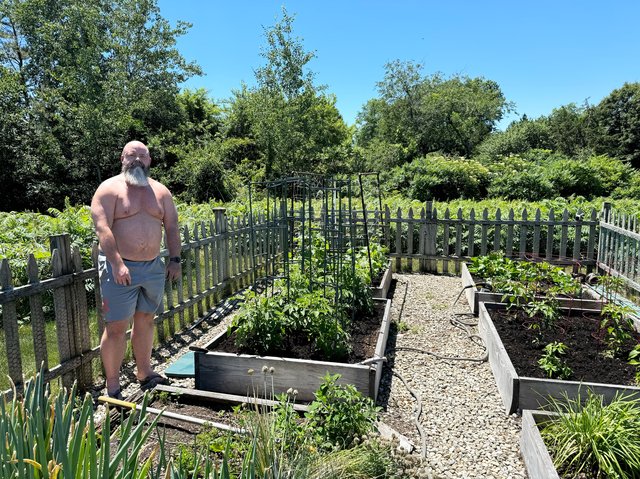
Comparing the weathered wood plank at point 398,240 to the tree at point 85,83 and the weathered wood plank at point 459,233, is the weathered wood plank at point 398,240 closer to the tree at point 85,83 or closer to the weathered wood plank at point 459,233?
the weathered wood plank at point 459,233

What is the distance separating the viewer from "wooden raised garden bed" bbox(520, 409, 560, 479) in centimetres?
255

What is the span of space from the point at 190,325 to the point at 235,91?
86.0ft

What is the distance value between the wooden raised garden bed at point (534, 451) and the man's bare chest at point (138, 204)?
310 centimetres

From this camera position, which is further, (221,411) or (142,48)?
(142,48)

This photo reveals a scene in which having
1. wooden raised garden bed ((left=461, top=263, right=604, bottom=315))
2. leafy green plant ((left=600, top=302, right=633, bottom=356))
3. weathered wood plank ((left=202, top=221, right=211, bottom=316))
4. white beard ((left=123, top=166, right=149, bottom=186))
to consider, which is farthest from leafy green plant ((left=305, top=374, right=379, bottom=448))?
weathered wood plank ((left=202, top=221, right=211, bottom=316))

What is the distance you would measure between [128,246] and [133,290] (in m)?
0.36

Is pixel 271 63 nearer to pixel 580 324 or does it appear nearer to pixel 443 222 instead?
pixel 443 222

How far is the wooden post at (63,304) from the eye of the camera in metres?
3.63

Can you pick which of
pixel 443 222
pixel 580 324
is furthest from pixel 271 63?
pixel 580 324

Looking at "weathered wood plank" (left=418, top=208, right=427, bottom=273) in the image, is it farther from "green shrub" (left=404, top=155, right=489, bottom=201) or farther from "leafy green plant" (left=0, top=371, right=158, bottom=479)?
"leafy green plant" (left=0, top=371, right=158, bottom=479)

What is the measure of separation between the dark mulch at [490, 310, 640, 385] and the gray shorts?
3.11 metres

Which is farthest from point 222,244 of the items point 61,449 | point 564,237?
point 564,237

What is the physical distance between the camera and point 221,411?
3.37 m

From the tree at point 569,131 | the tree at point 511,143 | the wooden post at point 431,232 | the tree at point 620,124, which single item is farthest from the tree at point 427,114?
the wooden post at point 431,232
